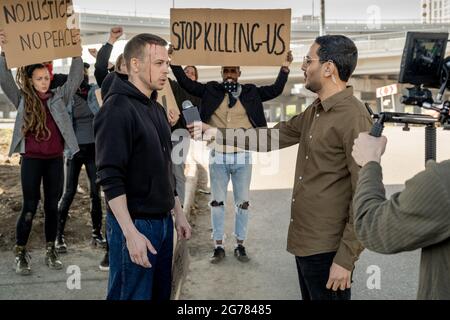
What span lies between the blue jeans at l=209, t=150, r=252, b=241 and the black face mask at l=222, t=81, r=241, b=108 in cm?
55

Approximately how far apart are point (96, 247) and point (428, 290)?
4.47 meters

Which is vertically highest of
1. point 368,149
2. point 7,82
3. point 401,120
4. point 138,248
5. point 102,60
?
point 102,60

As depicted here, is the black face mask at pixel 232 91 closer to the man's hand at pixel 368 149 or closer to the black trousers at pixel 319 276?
the black trousers at pixel 319 276

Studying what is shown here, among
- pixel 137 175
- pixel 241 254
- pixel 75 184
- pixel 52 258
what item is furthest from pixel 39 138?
pixel 137 175

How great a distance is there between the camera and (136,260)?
281 centimetres

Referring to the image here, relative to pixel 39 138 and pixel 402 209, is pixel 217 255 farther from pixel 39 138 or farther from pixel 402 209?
pixel 402 209

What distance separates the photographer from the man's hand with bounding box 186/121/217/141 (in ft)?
11.6

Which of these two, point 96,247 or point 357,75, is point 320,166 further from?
point 357,75

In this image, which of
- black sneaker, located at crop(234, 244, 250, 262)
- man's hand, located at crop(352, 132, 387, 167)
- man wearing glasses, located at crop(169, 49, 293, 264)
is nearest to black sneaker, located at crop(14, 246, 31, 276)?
man wearing glasses, located at crop(169, 49, 293, 264)

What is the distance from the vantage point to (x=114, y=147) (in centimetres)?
277

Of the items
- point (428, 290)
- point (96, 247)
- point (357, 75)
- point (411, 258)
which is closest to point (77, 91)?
point (96, 247)

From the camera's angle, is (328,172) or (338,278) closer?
(338,278)

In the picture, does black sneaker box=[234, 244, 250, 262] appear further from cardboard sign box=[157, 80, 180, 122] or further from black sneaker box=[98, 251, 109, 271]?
cardboard sign box=[157, 80, 180, 122]

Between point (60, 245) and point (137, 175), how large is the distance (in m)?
3.14
